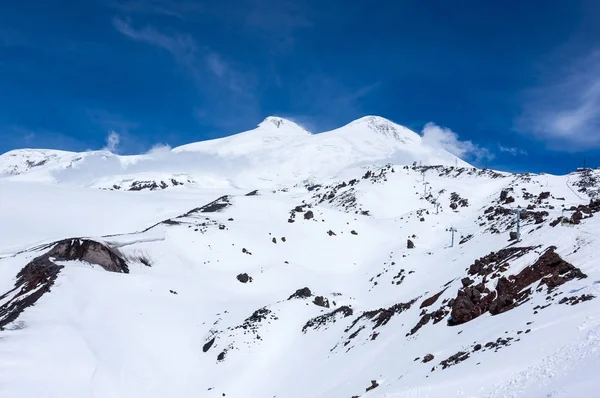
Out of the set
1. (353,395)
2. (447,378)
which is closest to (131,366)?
(353,395)

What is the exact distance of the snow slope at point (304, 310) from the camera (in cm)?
1605

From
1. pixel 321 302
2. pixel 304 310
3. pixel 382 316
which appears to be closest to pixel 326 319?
pixel 304 310

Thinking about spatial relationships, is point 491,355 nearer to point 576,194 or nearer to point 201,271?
point 201,271

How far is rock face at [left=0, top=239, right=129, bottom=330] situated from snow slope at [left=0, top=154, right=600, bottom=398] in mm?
231

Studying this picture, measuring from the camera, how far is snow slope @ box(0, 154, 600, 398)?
52.6ft

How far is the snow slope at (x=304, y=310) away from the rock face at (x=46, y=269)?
23 centimetres

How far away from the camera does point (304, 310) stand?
39.4m

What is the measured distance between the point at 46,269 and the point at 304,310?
77.8 ft

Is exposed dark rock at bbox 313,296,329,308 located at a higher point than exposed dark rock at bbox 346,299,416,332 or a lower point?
higher

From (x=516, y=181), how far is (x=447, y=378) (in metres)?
98.0

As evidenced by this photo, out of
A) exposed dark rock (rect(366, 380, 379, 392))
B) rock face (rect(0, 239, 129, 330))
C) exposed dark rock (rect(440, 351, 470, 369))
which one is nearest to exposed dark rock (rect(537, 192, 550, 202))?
rock face (rect(0, 239, 129, 330))

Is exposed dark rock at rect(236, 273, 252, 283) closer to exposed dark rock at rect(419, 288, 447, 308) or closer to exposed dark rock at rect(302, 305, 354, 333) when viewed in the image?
exposed dark rock at rect(302, 305, 354, 333)

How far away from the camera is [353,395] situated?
1900 cm

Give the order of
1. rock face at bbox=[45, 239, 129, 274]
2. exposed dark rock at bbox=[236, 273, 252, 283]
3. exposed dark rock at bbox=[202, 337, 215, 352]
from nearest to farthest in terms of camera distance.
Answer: exposed dark rock at bbox=[202, 337, 215, 352] → rock face at bbox=[45, 239, 129, 274] → exposed dark rock at bbox=[236, 273, 252, 283]
